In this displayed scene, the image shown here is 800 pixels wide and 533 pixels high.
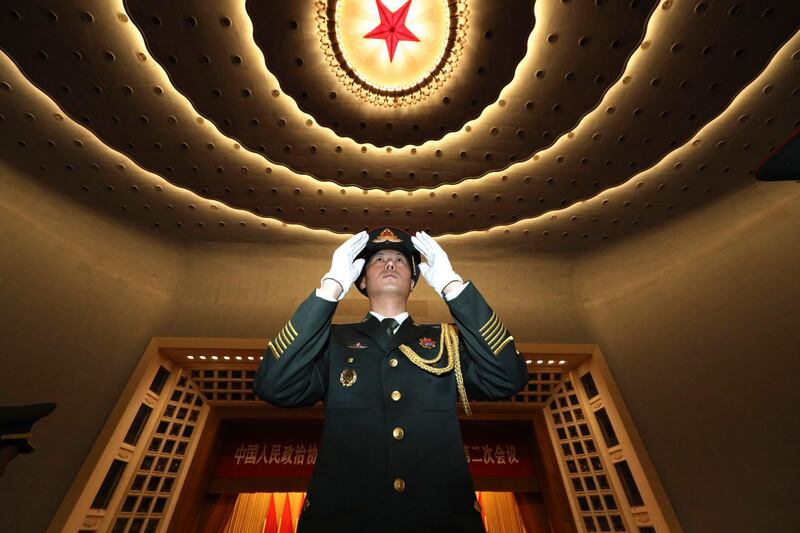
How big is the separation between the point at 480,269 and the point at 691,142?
139 inches

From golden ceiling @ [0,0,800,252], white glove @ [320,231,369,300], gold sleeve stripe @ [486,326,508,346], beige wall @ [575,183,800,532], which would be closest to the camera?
gold sleeve stripe @ [486,326,508,346]

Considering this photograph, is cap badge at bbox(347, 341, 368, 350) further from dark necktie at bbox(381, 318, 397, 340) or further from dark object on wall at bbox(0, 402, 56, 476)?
dark object on wall at bbox(0, 402, 56, 476)

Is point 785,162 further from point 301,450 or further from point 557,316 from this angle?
point 301,450

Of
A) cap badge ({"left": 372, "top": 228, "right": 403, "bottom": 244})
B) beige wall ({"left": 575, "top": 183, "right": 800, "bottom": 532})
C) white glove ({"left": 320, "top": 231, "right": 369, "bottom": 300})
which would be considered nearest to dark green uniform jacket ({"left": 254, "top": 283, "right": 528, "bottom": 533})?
white glove ({"left": 320, "top": 231, "right": 369, "bottom": 300})

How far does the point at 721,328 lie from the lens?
188 inches

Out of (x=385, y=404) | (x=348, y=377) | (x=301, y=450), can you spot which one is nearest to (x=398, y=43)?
(x=348, y=377)

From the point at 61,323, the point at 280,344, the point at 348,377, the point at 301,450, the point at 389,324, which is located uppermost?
the point at 61,323

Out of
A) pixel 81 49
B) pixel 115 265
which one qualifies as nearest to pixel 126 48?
pixel 81 49

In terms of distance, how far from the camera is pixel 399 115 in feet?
14.3

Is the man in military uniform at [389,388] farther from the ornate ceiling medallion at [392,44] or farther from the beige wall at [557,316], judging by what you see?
the beige wall at [557,316]

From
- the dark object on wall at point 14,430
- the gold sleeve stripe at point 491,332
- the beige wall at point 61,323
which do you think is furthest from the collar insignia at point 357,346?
the beige wall at point 61,323

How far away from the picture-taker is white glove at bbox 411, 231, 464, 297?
2295 mm

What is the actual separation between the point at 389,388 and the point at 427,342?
1.34 feet

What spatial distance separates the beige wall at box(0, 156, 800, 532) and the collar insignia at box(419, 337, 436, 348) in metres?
3.96
